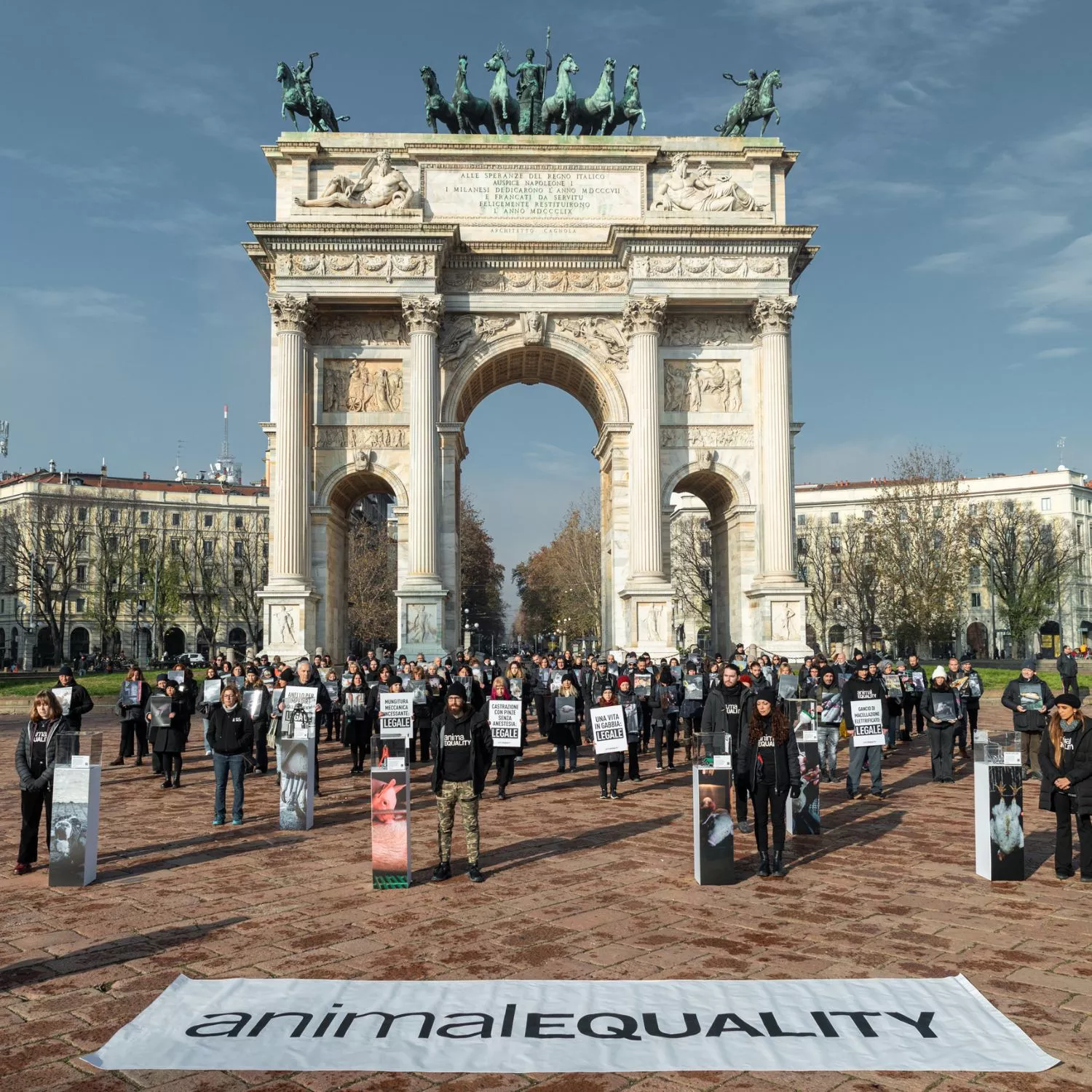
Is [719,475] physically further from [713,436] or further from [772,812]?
[772,812]

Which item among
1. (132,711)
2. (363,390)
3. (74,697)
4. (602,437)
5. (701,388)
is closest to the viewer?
(74,697)

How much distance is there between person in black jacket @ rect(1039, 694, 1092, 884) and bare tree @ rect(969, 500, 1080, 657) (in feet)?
168

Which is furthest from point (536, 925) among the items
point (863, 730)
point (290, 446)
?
point (290, 446)

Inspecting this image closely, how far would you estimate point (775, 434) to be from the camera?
32844 millimetres

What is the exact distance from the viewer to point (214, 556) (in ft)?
284

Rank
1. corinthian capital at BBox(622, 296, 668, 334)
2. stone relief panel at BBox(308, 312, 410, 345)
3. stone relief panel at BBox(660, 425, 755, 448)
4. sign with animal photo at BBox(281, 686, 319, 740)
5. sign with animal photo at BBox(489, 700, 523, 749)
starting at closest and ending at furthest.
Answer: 1. sign with animal photo at BBox(281, 686, 319, 740)
2. sign with animal photo at BBox(489, 700, 523, 749)
3. corinthian capital at BBox(622, 296, 668, 334)
4. stone relief panel at BBox(308, 312, 410, 345)
5. stone relief panel at BBox(660, 425, 755, 448)

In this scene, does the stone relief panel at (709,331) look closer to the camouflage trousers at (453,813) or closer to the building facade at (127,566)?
the camouflage trousers at (453,813)

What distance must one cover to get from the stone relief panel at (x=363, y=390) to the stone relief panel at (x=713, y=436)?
8.98 meters

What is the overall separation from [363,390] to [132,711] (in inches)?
658

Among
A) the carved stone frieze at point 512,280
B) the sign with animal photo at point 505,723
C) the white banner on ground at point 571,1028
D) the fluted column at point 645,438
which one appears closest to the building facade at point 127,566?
the carved stone frieze at point 512,280

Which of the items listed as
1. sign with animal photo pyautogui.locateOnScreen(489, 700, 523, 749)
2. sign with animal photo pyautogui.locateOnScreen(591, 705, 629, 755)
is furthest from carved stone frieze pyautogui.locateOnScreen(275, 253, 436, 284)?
sign with animal photo pyautogui.locateOnScreen(591, 705, 629, 755)

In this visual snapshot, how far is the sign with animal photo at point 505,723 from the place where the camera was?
15.2m

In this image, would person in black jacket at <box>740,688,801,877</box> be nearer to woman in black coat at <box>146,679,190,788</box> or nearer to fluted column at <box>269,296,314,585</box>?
woman in black coat at <box>146,679,190,788</box>

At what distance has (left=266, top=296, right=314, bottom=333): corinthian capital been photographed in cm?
Answer: 3206
